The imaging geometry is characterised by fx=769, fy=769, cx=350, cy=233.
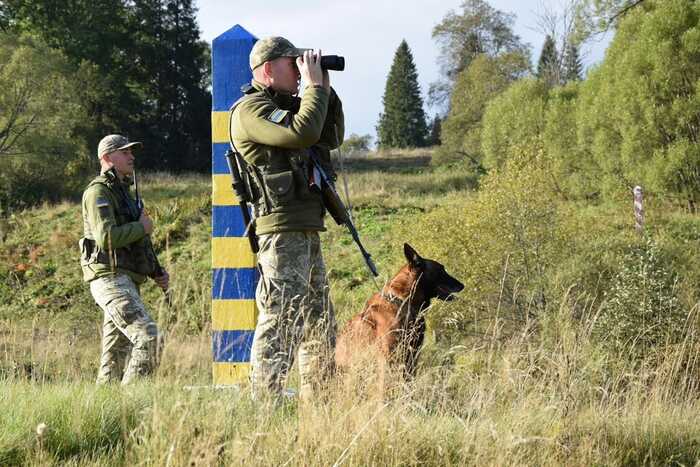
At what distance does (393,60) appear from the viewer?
73250mm

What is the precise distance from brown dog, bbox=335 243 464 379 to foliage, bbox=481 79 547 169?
2209 cm

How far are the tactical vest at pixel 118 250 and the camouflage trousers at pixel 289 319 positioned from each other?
1405 millimetres

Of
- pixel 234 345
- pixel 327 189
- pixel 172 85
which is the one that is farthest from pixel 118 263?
pixel 172 85

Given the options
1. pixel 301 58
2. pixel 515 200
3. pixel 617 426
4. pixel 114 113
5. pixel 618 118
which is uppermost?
pixel 114 113

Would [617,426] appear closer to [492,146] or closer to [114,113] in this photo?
[492,146]

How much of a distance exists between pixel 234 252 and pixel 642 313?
374cm

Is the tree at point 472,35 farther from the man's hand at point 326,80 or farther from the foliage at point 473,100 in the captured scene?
the man's hand at point 326,80

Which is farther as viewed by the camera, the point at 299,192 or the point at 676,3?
the point at 676,3

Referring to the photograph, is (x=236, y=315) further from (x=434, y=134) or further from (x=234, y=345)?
(x=434, y=134)

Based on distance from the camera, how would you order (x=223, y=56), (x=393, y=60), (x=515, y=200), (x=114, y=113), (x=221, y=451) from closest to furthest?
(x=221, y=451) → (x=223, y=56) → (x=515, y=200) → (x=114, y=113) → (x=393, y=60)

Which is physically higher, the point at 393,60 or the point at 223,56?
the point at 393,60

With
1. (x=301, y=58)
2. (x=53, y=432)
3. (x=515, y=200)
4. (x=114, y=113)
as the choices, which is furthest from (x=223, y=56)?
(x=114, y=113)

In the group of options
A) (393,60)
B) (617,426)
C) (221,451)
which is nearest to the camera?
(221,451)

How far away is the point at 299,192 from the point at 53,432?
169 centimetres
